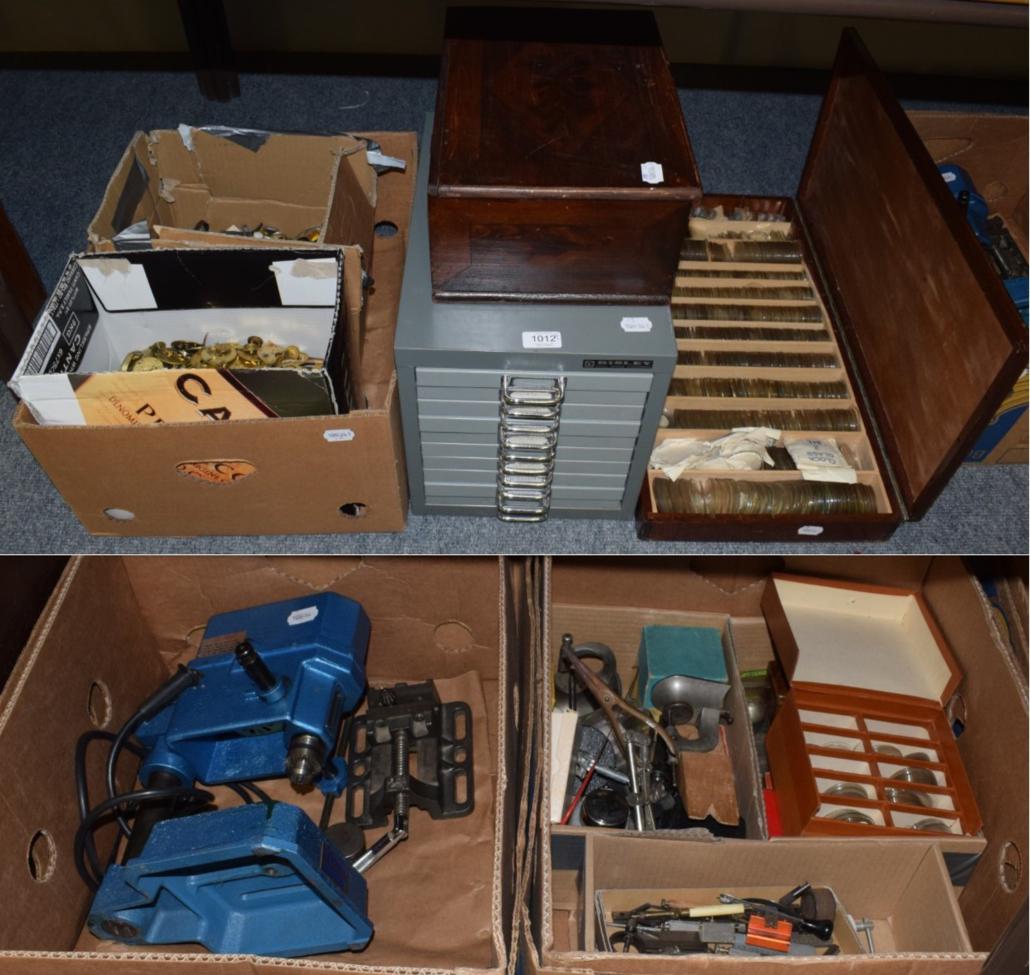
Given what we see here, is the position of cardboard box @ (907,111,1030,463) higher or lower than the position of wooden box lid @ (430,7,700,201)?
higher

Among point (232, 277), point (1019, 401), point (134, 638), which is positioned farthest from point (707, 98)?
point (134, 638)

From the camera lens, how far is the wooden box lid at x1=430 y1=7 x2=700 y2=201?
776 mm

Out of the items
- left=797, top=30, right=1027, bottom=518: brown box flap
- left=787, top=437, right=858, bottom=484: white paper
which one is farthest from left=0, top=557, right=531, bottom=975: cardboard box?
left=797, top=30, right=1027, bottom=518: brown box flap

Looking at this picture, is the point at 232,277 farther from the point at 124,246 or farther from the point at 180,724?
the point at 180,724

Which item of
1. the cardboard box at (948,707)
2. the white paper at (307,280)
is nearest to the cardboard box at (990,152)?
the cardboard box at (948,707)

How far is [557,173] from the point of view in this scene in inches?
30.9

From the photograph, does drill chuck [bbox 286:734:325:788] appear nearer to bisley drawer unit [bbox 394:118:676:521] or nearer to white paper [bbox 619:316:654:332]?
bisley drawer unit [bbox 394:118:676:521]

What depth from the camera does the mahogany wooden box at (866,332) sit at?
0.85 meters

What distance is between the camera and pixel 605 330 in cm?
83

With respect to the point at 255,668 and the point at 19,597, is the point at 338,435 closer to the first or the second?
the point at 255,668

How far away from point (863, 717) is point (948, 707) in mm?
120

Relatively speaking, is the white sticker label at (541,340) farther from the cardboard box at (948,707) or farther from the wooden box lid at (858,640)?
the wooden box lid at (858,640)

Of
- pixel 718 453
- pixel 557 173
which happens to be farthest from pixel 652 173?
pixel 718 453

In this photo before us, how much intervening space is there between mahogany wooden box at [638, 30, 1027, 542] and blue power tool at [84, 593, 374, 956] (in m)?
0.45
